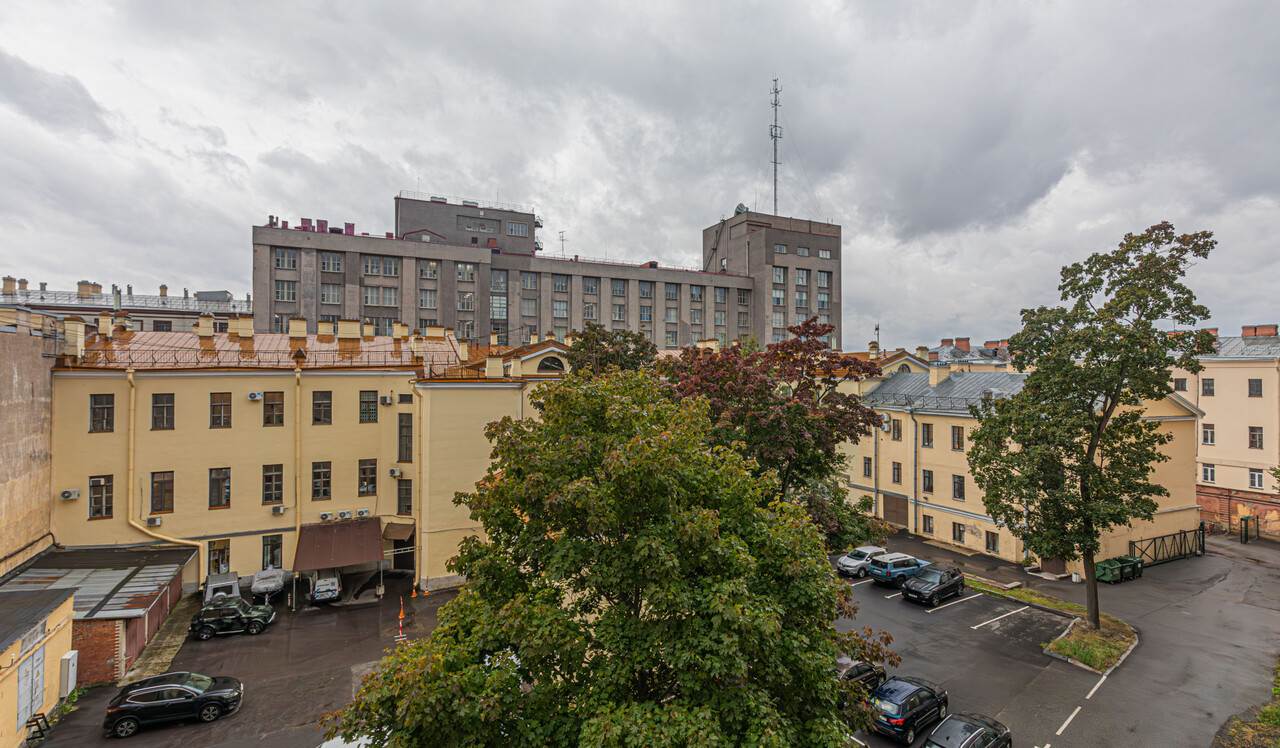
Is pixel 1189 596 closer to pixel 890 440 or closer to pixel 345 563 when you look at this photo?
pixel 890 440

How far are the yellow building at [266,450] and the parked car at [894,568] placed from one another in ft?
60.9

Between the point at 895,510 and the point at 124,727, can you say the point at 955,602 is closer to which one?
the point at 895,510

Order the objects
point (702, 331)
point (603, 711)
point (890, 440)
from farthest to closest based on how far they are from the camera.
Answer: point (702, 331), point (890, 440), point (603, 711)

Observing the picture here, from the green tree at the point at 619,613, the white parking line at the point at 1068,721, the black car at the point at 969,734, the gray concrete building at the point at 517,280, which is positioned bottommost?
the white parking line at the point at 1068,721

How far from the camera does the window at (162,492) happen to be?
24.2m

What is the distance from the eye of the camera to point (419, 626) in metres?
21.9

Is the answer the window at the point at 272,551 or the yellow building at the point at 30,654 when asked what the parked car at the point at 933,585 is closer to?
the window at the point at 272,551

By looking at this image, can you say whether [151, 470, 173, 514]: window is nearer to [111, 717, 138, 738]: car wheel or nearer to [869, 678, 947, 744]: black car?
[111, 717, 138, 738]: car wheel

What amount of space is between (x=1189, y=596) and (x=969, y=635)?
13095mm

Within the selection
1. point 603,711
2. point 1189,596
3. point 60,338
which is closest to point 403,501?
A: point 60,338

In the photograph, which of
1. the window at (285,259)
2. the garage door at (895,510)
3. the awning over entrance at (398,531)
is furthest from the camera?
the window at (285,259)

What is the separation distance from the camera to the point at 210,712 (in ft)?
51.9

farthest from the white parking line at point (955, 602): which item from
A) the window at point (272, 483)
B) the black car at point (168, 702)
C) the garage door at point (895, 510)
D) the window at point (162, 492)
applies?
the window at point (162, 492)

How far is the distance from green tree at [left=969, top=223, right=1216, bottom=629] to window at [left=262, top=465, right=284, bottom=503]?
2953cm
